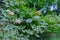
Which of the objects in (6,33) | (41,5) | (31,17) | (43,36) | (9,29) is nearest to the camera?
(6,33)

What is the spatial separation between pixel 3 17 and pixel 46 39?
803 millimetres

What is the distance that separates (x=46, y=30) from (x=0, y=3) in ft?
2.79

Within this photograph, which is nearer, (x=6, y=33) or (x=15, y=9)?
(x=6, y=33)

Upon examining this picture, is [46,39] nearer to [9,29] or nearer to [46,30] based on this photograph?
[46,30]

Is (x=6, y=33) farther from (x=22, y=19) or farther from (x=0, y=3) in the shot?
(x=0, y=3)

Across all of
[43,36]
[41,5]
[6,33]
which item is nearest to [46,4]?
[41,5]

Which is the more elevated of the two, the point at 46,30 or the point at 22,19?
the point at 22,19

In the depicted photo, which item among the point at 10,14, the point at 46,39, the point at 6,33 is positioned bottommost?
the point at 46,39

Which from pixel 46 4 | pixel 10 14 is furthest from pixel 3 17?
pixel 46 4

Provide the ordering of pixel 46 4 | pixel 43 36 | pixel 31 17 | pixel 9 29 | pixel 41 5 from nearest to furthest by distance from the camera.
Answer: pixel 9 29 < pixel 31 17 < pixel 43 36 < pixel 41 5 < pixel 46 4

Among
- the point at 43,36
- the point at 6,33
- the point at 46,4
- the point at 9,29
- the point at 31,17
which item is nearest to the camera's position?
the point at 6,33

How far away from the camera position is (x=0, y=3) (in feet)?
9.88

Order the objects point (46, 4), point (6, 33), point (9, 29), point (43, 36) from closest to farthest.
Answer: point (6, 33), point (9, 29), point (43, 36), point (46, 4)

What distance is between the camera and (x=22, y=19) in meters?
2.72
